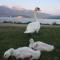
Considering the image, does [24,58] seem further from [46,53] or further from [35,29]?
[35,29]

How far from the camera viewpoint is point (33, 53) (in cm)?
520

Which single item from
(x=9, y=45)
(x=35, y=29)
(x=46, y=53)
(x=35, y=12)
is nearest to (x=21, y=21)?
(x=35, y=12)

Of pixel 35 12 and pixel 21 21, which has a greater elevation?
pixel 35 12

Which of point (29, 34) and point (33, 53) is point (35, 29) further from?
point (33, 53)

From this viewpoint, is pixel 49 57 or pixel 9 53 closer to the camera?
pixel 9 53

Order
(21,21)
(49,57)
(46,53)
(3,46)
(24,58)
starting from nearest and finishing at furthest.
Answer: (24,58) → (49,57) → (46,53) → (3,46) → (21,21)

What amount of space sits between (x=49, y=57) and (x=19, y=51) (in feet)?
2.85

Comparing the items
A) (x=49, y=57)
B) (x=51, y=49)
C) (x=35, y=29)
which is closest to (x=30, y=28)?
(x=35, y=29)

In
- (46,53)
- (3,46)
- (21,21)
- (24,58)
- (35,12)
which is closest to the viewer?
(24,58)

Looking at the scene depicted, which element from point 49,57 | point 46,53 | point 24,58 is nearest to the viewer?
point 24,58

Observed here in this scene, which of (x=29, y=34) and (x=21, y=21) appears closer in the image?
(x=29, y=34)

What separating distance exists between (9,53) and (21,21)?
11.2 meters

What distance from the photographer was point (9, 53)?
518 cm

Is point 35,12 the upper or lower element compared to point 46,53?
upper
